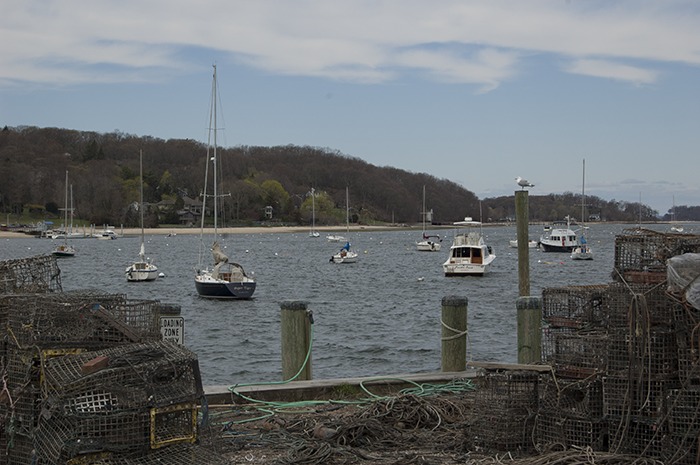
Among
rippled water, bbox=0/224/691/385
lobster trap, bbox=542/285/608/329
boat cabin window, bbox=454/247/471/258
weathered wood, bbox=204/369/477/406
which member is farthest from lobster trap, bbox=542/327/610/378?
boat cabin window, bbox=454/247/471/258

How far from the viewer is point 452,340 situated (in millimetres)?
10672

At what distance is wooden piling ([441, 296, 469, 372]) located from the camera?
10.7m

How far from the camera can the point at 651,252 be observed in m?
7.08

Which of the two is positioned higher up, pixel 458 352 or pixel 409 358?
pixel 458 352

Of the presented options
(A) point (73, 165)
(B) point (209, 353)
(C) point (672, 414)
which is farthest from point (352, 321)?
(A) point (73, 165)

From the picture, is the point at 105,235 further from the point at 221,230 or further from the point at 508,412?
the point at 508,412

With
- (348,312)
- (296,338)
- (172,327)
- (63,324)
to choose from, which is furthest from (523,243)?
(348,312)

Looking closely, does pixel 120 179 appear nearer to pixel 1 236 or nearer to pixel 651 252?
pixel 1 236

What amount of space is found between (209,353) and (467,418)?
14979 mm

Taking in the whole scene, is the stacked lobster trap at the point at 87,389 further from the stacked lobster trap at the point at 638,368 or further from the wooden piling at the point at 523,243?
the wooden piling at the point at 523,243

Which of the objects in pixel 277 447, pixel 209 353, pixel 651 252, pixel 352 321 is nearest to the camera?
pixel 651 252

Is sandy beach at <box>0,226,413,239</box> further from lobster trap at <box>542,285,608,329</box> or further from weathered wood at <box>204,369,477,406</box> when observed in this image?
lobster trap at <box>542,285,608,329</box>

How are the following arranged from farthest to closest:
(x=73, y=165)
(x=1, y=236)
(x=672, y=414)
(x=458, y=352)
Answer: (x=73, y=165) → (x=1, y=236) → (x=458, y=352) → (x=672, y=414)

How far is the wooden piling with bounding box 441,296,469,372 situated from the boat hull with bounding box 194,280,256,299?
87.8ft
